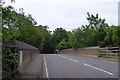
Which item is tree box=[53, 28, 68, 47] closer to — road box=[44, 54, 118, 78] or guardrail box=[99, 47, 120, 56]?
guardrail box=[99, 47, 120, 56]

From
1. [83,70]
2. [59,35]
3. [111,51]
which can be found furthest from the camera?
[59,35]

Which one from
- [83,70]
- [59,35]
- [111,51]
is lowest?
[83,70]

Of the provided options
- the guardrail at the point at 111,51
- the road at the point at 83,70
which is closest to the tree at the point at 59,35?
the guardrail at the point at 111,51

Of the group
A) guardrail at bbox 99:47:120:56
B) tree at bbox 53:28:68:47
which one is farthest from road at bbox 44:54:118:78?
tree at bbox 53:28:68:47

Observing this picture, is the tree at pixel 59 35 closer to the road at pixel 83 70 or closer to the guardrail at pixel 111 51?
the guardrail at pixel 111 51

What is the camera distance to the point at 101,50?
5469cm

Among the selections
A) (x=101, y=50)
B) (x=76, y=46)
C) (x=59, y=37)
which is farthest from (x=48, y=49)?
(x=101, y=50)

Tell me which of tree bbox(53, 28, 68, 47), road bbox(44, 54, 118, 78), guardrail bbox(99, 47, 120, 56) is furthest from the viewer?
tree bbox(53, 28, 68, 47)

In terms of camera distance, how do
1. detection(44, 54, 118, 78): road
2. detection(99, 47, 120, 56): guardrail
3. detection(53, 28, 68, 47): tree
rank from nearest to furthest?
detection(44, 54, 118, 78): road < detection(99, 47, 120, 56): guardrail < detection(53, 28, 68, 47): tree

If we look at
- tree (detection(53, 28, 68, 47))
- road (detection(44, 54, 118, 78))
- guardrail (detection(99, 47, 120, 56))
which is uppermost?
tree (detection(53, 28, 68, 47))

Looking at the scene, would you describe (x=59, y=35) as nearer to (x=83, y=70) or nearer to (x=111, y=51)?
(x=111, y=51)

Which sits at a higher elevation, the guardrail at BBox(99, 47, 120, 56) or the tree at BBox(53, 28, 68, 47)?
the tree at BBox(53, 28, 68, 47)

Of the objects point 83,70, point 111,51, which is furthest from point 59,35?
point 83,70

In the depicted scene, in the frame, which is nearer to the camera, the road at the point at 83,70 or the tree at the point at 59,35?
the road at the point at 83,70
